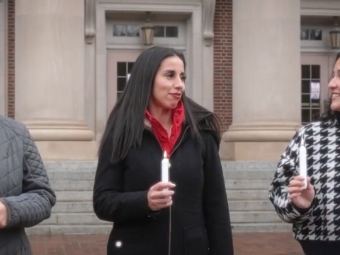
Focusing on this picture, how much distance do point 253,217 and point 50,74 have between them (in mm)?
4532

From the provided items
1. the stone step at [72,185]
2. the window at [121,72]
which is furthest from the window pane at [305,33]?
the stone step at [72,185]

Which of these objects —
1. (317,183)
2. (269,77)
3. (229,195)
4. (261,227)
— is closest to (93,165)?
(229,195)

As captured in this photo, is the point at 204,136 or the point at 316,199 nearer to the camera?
the point at 316,199

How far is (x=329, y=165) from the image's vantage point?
10.7 feet

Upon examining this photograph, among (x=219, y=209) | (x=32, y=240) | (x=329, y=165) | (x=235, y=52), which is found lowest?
(x=32, y=240)

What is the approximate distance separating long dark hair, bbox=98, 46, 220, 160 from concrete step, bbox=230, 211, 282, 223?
8625mm

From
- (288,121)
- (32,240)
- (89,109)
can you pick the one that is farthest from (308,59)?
(32,240)

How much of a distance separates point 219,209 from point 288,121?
1146 cm

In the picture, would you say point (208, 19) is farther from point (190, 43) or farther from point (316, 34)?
point (316, 34)

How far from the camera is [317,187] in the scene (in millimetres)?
3250

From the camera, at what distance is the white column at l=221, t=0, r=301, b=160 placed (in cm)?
1463

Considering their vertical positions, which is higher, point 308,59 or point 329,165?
point 308,59

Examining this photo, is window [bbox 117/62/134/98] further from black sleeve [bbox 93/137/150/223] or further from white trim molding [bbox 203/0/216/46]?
black sleeve [bbox 93/137/150/223]

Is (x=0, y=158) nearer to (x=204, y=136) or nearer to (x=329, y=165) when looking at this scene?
(x=204, y=136)
